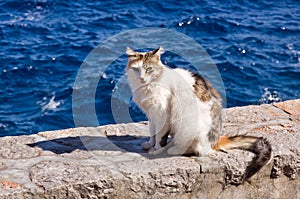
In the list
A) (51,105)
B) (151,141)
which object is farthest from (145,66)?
(51,105)

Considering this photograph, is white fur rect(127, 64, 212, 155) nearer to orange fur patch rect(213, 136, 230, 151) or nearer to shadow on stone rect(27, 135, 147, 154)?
orange fur patch rect(213, 136, 230, 151)

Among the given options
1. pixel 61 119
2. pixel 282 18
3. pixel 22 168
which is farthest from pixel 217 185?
pixel 282 18

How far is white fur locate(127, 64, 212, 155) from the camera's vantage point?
13.7 feet

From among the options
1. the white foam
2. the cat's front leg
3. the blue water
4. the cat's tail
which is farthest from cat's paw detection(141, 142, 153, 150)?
the white foam

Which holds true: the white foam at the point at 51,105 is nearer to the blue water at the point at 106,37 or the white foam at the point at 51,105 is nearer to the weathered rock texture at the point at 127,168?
the blue water at the point at 106,37

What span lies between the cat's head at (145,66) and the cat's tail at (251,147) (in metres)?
0.72

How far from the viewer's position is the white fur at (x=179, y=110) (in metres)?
4.18

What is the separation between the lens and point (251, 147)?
418 cm

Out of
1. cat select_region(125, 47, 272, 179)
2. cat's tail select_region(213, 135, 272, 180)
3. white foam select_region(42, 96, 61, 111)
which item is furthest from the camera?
white foam select_region(42, 96, 61, 111)

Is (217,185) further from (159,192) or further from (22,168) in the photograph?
(22,168)

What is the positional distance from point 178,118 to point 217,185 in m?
0.59

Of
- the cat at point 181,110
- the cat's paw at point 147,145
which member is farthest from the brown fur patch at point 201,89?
the cat's paw at point 147,145

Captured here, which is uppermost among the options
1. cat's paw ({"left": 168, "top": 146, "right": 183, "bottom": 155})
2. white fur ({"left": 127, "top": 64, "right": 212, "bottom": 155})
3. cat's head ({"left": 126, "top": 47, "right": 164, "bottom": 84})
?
cat's head ({"left": 126, "top": 47, "right": 164, "bottom": 84})

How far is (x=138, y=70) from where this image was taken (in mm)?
4199
